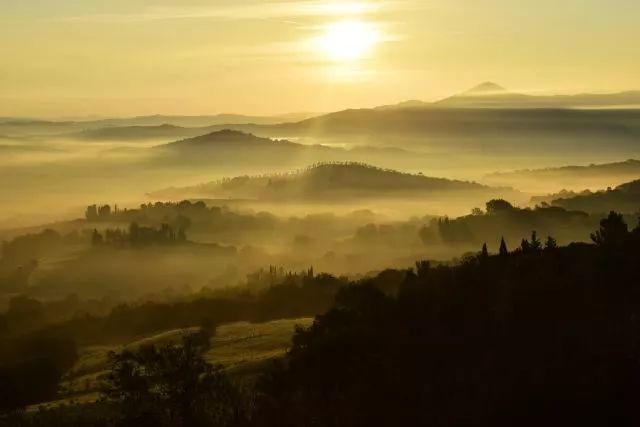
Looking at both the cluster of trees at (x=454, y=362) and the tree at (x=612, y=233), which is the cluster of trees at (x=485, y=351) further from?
the tree at (x=612, y=233)

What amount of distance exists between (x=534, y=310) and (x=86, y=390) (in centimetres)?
5394

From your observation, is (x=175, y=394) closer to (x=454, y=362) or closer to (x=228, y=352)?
(x=454, y=362)

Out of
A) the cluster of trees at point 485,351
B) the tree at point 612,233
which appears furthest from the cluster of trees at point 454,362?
the tree at point 612,233

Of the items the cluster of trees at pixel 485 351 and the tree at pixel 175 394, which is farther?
the tree at pixel 175 394

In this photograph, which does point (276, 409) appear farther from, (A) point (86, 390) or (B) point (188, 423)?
(A) point (86, 390)

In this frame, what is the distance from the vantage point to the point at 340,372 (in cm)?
7688

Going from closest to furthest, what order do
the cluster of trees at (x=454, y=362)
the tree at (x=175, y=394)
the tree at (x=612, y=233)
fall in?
1. the cluster of trees at (x=454, y=362)
2. the tree at (x=175, y=394)
3. the tree at (x=612, y=233)

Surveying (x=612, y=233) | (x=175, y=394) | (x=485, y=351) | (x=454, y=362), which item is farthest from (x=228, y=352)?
(x=454, y=362)

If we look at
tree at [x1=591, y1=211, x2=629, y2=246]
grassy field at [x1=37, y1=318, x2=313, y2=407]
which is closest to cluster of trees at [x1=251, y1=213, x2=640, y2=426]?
tree at [x1=591, y1=211, x2=629, y2=246]

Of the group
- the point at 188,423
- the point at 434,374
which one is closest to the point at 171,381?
the point at 188,423

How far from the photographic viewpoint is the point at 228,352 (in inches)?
5054

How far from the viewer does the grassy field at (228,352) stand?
108 metres

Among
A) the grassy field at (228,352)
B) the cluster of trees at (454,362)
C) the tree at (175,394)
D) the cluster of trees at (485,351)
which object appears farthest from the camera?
the grassy field at (228,352)

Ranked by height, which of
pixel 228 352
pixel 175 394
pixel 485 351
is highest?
pixel 485 351
